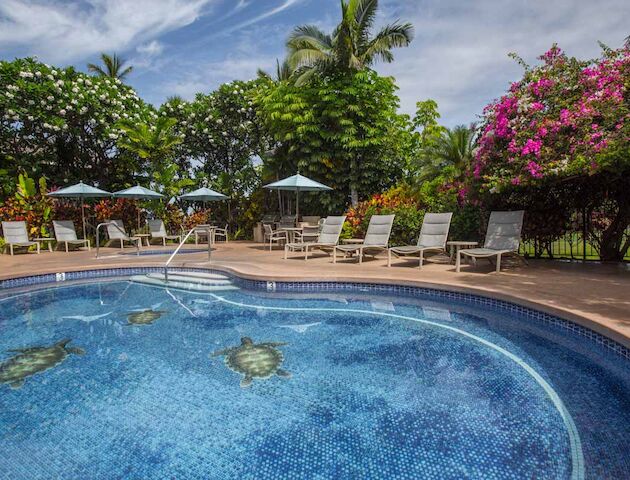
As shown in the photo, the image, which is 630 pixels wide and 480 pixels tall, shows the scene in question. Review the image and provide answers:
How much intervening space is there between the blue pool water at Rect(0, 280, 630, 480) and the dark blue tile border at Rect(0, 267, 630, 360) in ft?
0.44

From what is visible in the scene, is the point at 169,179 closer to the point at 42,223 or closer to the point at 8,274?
the point at 42,223

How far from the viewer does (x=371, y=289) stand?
22.4 feet

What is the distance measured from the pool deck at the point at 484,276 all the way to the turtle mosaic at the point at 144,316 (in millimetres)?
1819

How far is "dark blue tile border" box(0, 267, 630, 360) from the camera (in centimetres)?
406

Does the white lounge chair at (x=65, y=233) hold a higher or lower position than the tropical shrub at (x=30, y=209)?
lower

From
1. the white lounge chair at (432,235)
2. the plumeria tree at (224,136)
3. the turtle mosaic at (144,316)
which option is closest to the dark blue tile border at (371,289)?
the white lounge chair at (432,235)

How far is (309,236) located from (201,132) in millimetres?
11160

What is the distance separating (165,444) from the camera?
2.65 m

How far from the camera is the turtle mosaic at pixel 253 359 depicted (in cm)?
375

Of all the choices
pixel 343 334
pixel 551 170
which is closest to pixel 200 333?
pixel 343 334

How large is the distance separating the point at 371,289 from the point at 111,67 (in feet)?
81.0

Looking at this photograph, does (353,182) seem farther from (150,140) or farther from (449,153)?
(150,140)

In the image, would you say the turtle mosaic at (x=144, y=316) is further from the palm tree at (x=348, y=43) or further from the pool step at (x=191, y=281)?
the palm tree at (x=348, y=43)

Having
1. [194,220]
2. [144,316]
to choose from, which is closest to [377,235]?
[144,316]
